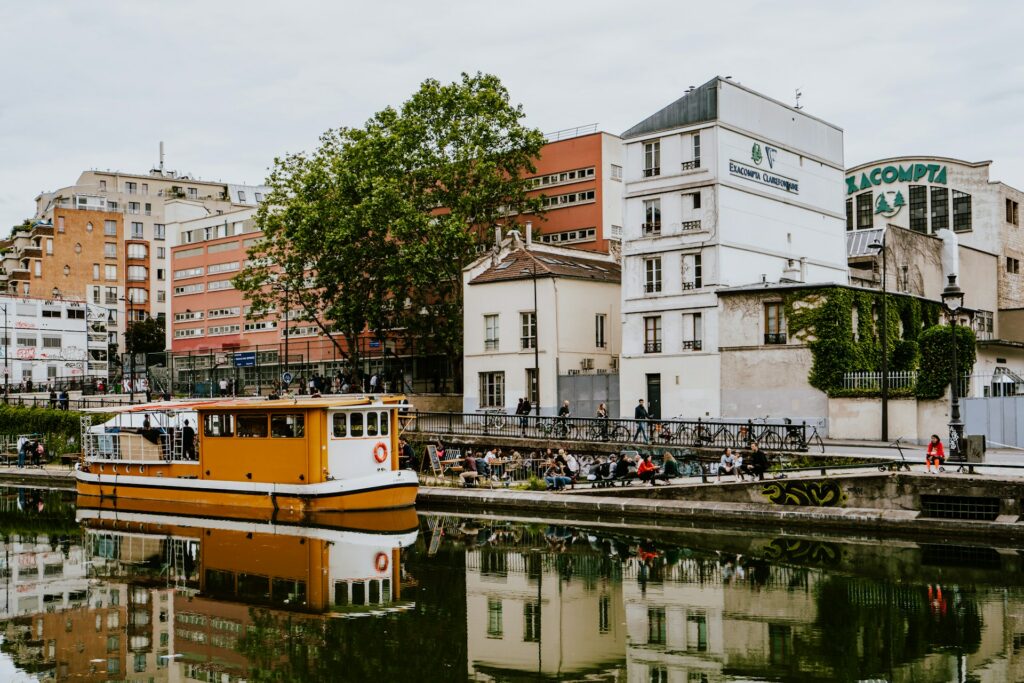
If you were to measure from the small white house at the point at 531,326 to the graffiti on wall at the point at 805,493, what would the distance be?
20.2 meters

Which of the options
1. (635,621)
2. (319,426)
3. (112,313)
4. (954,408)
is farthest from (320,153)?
(112,313)

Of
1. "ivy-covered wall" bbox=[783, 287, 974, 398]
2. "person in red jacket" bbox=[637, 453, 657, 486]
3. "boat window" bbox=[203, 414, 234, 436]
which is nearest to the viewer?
"person in red jacket" bbox=[637, 453, 657, 486]

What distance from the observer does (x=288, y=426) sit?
3241 cm

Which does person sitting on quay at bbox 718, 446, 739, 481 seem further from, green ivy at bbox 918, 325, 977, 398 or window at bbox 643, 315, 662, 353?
window at bbox 643, 315, 662, 353

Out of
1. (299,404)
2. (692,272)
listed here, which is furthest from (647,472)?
(692,272)

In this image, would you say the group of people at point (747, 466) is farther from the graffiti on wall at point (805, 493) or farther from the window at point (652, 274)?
the window at point (652, 274)

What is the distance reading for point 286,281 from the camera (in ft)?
191

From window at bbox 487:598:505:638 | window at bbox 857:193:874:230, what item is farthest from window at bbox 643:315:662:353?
window at bbox 487:598:505:638

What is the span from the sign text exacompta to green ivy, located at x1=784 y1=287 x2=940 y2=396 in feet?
24.6

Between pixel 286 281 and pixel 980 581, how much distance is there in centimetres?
4364

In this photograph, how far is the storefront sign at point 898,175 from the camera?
2336 inches

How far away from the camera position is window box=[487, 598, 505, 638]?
18.2 meters

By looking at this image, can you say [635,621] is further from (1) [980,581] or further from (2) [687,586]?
(1) [980,581]

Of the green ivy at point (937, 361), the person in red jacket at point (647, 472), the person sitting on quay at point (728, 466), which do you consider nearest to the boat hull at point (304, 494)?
the person in red jacket at point (647, 472)
